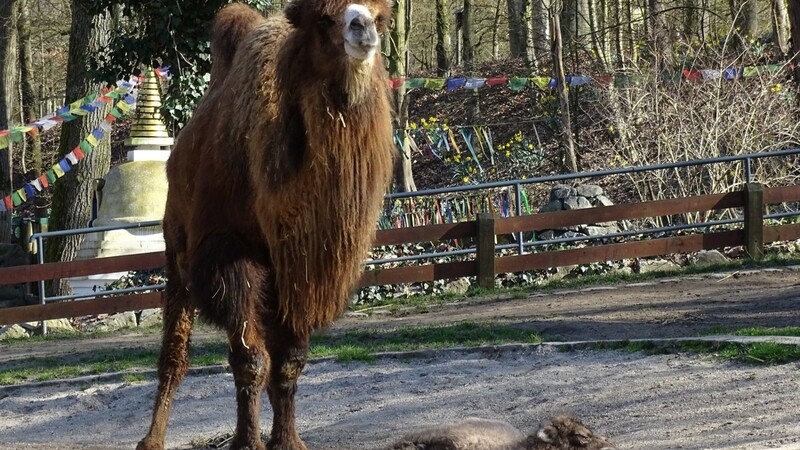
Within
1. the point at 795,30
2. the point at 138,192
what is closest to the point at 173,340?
the point at 138,192

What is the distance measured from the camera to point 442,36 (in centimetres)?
2956

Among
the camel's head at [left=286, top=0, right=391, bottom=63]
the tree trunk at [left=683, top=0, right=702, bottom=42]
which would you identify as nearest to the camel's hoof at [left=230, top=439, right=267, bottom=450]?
the camel's head at [left=286, top=0, right=391, bottom=63]

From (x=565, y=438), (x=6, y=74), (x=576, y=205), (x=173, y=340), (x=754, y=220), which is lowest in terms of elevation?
(x=565, y=438)

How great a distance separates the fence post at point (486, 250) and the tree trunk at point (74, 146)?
7.92 meters

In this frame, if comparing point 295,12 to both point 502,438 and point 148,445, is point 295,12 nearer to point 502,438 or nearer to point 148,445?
point 502,438

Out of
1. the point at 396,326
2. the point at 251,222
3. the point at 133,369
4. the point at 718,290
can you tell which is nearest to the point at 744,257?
the point at 718,290

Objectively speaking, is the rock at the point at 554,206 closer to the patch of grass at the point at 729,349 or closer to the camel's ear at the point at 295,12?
the patch of grass at the point at 729,349

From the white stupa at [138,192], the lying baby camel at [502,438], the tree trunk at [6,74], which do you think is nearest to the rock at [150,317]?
the white stupa at [138,192]

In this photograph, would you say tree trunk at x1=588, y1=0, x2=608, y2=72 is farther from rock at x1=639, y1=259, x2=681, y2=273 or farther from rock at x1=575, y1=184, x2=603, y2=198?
rock at x1=639, y1=259, x2=681, y2=273

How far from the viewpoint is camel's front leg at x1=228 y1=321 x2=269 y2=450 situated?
241 inches

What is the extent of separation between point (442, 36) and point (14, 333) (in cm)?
1611

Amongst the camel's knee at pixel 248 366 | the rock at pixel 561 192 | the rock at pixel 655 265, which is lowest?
the rock at pixel 655 265

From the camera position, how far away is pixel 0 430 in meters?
9.30

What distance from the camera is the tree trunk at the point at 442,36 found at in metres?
29.2
